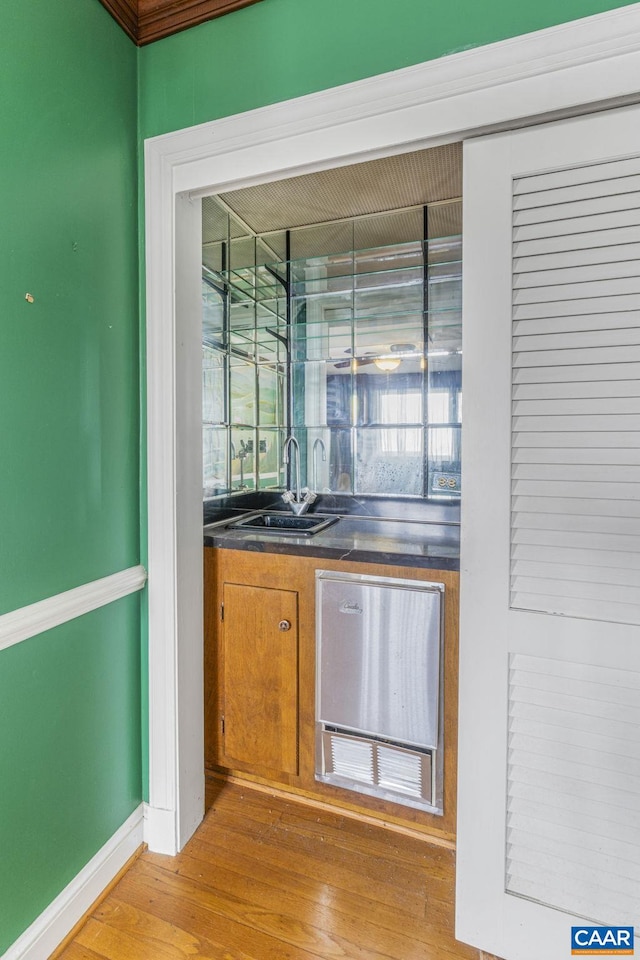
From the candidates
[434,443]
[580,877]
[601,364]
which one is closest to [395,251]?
[434,443]

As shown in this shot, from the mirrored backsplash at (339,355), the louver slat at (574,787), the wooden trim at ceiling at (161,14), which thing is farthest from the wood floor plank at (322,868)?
the wooden trim at ceiling at (161,14)

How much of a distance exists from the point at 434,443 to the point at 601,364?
118cm

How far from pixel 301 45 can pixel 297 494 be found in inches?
67.4

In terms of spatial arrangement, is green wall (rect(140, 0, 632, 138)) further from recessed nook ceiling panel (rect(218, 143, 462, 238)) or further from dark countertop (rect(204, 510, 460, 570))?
dark countertop (rect(204, 510, 460, 570))

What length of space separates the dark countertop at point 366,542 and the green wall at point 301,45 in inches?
51.2

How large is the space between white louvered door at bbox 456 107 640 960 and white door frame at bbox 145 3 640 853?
0.09 meters

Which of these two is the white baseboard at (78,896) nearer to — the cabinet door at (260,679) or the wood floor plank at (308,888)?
the wood floor plank at (308,888)

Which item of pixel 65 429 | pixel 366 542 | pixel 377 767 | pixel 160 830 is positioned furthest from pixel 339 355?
pixel 160 830

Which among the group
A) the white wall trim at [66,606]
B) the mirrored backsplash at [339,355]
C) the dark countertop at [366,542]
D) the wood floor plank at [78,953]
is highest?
the mirrored backsplash at [339,355]

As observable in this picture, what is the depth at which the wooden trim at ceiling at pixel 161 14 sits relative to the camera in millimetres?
1296

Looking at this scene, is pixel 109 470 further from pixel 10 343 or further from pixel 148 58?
pixel 148 58

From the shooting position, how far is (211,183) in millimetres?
1356

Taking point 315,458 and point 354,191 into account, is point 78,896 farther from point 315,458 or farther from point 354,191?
point 354,191

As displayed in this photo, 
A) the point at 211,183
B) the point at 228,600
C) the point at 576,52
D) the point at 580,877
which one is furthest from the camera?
the point at 228,600
